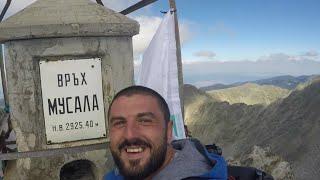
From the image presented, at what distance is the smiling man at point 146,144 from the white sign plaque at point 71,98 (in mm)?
1516

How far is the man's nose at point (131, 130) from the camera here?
9.37 ft

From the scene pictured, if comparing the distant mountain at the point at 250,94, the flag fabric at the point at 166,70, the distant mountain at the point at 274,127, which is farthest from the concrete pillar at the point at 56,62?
the distant mountain at the point at 250,94

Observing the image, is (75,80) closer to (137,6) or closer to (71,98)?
(71,98)

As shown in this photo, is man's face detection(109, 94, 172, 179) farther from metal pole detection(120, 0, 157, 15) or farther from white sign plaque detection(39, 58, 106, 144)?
metal pole detection(120, 0, 157, 15)

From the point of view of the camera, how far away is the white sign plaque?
4.40 meters

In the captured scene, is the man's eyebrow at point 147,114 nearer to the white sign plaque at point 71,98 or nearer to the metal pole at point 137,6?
the white sign plaque at point 71,98

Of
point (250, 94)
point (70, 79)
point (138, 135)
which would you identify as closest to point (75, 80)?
point (70, 79)

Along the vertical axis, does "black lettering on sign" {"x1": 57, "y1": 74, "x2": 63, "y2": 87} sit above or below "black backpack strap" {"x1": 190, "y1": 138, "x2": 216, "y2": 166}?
above

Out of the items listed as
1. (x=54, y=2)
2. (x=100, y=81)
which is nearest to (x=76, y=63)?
(x=100, y=81)

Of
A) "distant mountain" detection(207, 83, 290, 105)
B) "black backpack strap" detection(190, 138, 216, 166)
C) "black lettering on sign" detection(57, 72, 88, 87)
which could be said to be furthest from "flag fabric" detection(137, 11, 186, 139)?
"distant mountain" detection(207, 83, 290, 105)

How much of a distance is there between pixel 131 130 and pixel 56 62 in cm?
178

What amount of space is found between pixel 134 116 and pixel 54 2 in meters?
2.20

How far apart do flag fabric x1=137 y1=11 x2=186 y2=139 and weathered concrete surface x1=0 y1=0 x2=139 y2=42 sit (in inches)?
18.7

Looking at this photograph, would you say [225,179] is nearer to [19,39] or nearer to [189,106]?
[19,39]
